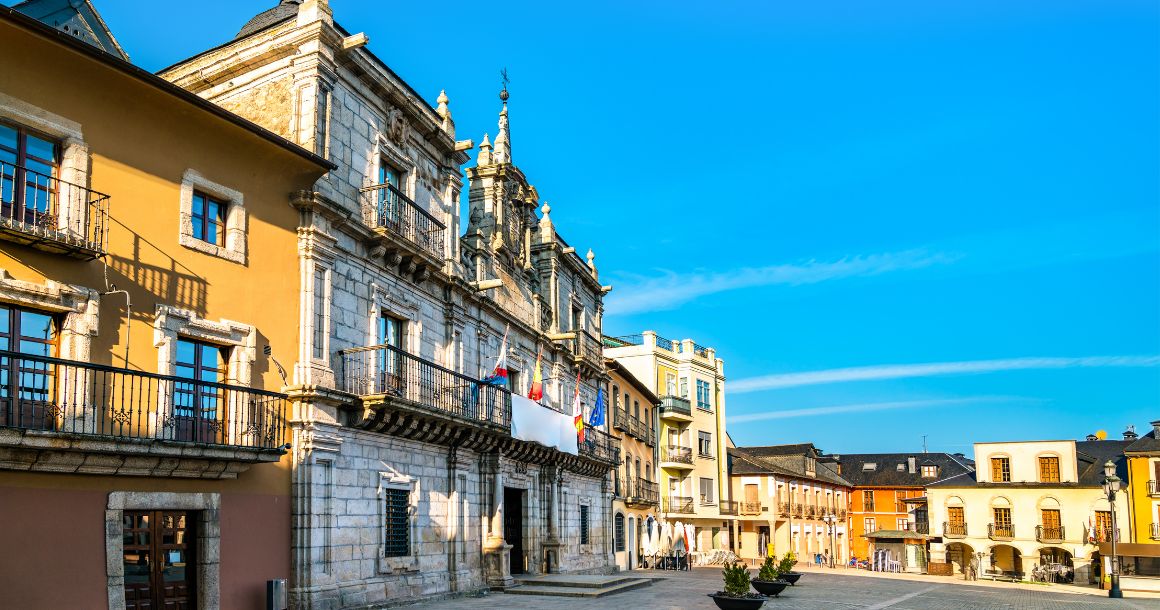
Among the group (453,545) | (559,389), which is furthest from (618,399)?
(453,545)

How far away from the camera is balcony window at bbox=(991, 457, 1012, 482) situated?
52.7m

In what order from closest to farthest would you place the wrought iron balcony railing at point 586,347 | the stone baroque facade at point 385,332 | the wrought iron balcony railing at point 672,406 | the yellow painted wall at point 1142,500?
the stone baroque facade at point 385,332 → the wrought iron balcony railing at point 586,347 → the yellow painted wall at point 1142,500 → the wrought iron balcony railing at point 672,406

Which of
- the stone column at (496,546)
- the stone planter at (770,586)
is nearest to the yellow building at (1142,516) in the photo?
the stone planter at (770,586)

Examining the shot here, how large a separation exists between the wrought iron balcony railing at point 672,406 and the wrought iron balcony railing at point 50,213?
39.6 metres

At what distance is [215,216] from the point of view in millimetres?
16219

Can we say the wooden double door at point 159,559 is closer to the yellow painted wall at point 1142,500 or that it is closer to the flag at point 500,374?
the flag at point 500,374

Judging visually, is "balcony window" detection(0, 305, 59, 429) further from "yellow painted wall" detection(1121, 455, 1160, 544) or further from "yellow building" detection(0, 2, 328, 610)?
"yellow painted wall" detection(1121, 455, 1160, 544)

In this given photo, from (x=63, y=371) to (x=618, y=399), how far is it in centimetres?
3020

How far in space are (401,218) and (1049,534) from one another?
4349 centimetres

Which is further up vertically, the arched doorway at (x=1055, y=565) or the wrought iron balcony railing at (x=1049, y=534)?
the wrought iron balcony railing at (x=1049, y=534)

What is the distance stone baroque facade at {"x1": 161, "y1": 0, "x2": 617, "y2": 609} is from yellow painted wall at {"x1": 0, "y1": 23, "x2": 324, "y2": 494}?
648 mm

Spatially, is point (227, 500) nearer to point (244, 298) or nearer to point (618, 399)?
point (244, 298)

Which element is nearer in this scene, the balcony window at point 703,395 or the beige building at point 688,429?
the beige building at point 688,429

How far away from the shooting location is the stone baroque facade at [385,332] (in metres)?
17.8
